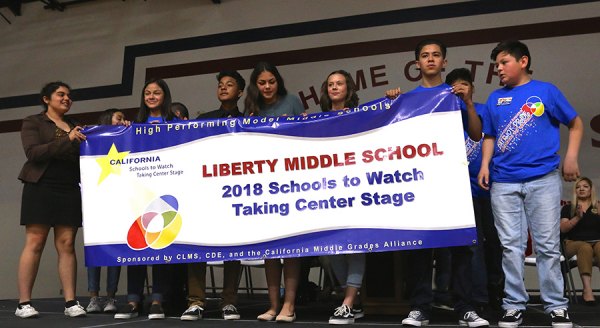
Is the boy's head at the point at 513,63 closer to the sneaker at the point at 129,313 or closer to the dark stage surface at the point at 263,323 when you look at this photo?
the dark stage surface at the point at 263,323

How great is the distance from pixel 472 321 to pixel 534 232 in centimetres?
51

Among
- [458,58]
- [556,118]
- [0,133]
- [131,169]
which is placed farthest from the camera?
[0,133]

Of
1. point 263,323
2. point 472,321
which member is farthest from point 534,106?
point 263,323

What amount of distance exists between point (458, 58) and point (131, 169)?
12.5ft

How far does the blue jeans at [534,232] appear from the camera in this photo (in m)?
2.66

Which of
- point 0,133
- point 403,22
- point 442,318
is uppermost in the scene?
point 403,22

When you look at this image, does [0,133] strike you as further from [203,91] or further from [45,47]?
[203,91]

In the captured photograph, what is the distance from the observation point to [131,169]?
131 inches

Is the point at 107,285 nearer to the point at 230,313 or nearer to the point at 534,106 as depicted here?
the point at 230,313

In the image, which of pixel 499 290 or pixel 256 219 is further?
pixel 499 290

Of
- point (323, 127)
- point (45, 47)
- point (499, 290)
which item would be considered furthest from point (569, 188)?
point (45, 47)

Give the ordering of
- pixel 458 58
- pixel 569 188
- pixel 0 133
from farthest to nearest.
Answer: pixel 0 133, pixel 458 58, pixel 569 188

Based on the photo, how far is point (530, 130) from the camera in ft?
8.86

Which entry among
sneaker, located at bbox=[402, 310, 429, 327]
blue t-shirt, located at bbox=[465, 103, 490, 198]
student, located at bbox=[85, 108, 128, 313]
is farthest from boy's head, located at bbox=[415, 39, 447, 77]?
student, located at bbox=[85, 108, 128, 313]
